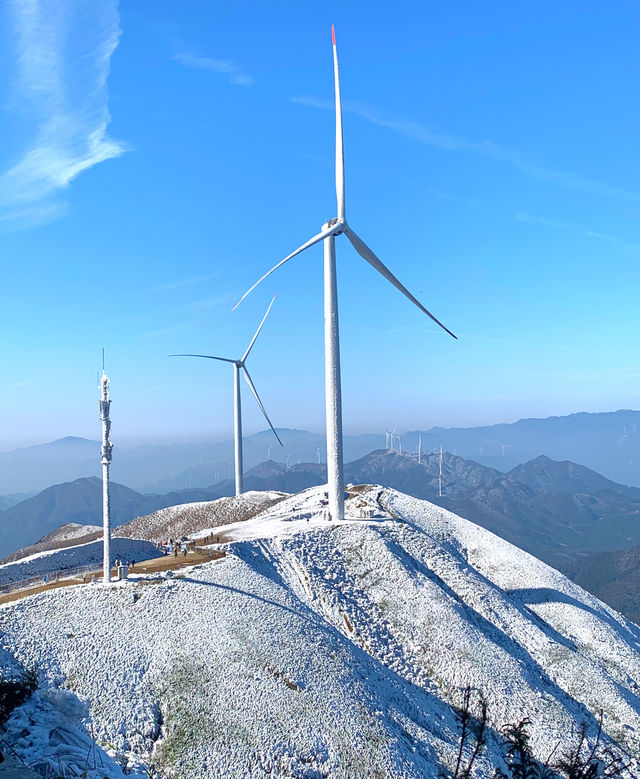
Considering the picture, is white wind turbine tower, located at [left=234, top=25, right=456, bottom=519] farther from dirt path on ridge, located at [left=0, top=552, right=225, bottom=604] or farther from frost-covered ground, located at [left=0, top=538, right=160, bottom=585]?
frost-covered ground, located at [left=0, top=538, right=160, bottom=585]

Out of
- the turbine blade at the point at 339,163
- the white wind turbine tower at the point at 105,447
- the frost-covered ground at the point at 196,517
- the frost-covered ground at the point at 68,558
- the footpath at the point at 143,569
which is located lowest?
the frost-covered ground at the point at 196,517

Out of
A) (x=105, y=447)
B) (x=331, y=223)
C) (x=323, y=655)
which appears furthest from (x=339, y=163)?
(x=323, y=655)

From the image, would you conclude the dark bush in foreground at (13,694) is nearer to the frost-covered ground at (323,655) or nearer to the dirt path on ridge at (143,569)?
the frost-covered ground at (323,655)

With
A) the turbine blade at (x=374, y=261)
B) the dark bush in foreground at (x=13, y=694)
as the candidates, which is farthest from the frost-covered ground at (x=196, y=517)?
the dark bush in foreground at (x=13, y=694)

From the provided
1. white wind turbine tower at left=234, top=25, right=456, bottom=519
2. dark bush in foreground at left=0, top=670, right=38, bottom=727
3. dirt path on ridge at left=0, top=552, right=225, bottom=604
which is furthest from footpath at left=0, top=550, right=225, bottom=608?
white wind turbine tower at left=234, top=25, right=456, bottom=519

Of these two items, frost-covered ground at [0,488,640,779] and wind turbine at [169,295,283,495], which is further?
wind turbine at [169,295,283,495]

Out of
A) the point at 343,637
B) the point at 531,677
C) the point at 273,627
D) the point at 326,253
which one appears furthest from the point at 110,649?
the point at 326,253
